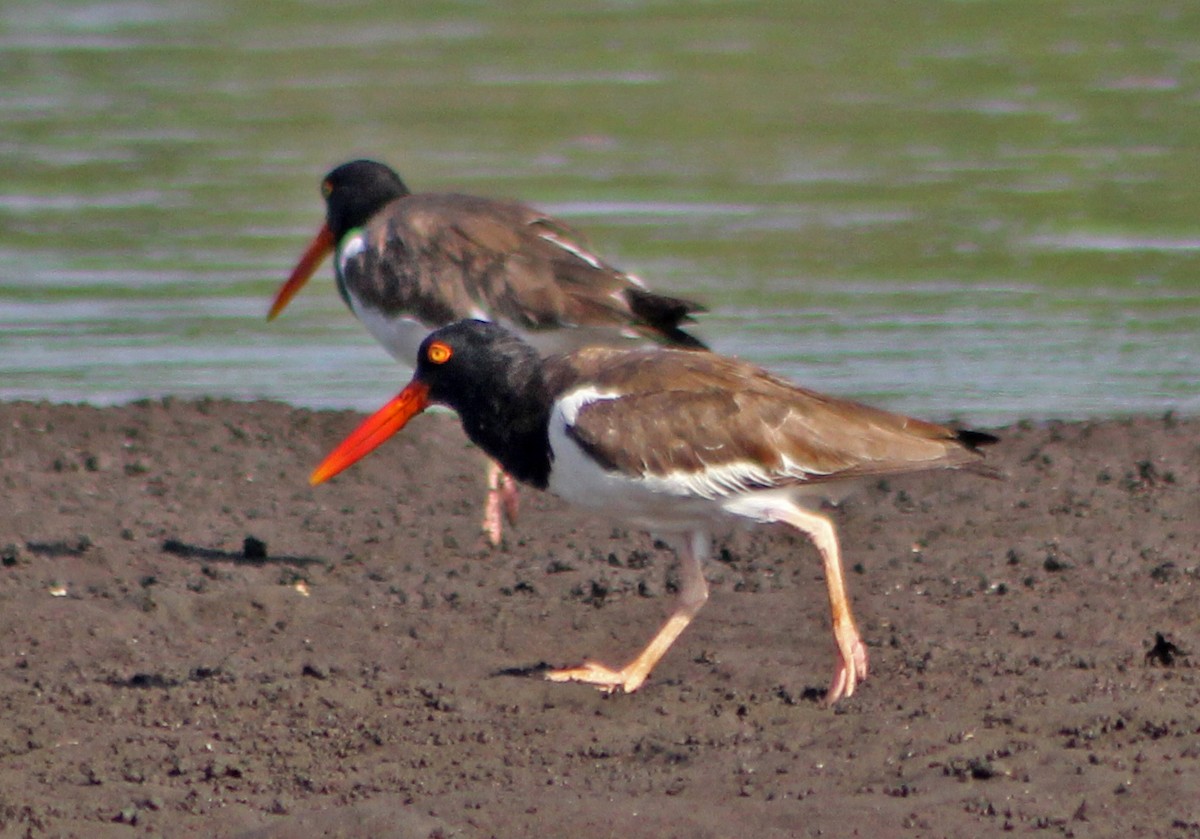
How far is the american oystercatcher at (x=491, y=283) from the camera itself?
8.27 m

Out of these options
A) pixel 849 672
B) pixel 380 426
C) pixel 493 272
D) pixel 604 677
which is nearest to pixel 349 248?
pixel 493 272

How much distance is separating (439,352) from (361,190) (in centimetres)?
316

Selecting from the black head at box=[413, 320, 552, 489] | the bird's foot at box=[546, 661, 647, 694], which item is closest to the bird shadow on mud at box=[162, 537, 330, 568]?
the black head at box=[413, 320, 552, 489]

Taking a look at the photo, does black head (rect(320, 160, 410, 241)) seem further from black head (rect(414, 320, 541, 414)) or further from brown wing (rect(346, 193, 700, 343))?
black head (rect(414, 320, 541, 414))

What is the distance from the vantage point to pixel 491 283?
8562 mm

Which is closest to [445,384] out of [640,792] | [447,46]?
[640,792]

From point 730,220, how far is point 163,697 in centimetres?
840

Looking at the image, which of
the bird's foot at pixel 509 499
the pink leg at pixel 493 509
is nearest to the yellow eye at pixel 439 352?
the pink leg at pixel 493 509

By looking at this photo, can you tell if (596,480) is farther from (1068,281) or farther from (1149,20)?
(1149,20)

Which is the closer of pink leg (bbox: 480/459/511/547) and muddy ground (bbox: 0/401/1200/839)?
muddy ground (bbox: 0/401/1200/839)

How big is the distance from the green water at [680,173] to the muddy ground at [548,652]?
75.8 inches

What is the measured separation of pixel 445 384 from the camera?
672 cm

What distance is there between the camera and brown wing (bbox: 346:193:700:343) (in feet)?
27.2

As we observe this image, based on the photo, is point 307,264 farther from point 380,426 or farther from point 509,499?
point 380,426
